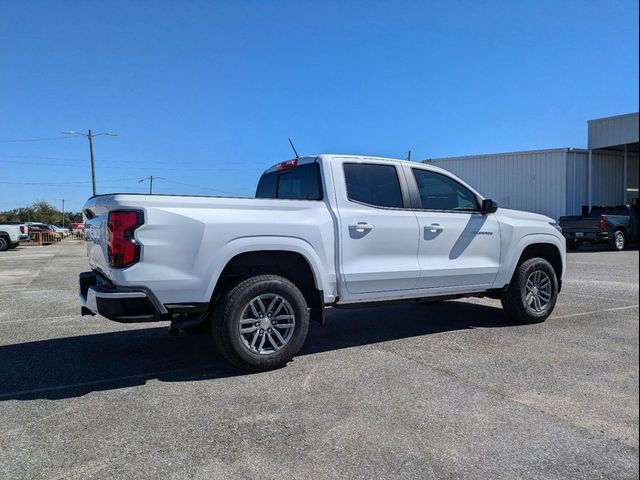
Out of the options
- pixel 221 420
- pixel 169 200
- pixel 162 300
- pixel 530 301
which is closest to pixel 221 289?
pixel 162 300

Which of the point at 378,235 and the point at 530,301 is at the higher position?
the point at 378,235

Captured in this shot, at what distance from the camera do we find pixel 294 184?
5.94 meters

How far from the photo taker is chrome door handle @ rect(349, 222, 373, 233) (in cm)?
521

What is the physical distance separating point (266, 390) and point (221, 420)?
2.12 ft

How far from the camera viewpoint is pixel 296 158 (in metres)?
5.95

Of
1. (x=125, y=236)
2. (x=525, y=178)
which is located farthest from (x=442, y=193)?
(x=525, y=178)

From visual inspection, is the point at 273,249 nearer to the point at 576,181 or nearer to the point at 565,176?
the point at 565,176

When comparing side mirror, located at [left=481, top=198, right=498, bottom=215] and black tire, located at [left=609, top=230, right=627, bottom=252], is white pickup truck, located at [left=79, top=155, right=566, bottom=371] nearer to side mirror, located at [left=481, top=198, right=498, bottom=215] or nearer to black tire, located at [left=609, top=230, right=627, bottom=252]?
side mirror, located at [left=481, top=198, right=498, bottom=215]

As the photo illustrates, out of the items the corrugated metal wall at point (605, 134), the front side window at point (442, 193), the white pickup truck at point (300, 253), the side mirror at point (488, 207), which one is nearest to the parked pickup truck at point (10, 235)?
the white pickup truck at point (300, 253)

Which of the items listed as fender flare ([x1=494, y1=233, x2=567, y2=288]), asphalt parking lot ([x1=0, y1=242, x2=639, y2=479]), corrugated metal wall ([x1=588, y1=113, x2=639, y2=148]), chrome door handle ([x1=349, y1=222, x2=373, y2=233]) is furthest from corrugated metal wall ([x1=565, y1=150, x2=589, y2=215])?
chrome door handle ([x1=349, y1=222, x2=373, y2=233])

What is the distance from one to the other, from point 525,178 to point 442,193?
72.1 ft

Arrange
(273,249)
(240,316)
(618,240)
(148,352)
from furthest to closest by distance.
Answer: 1. (618,240)
2. (148,352)
3. (273,249)
4. (240,316)

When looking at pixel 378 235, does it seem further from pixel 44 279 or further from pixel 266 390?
pixel 44 279

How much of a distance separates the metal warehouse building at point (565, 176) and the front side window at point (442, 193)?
20.3 meters
